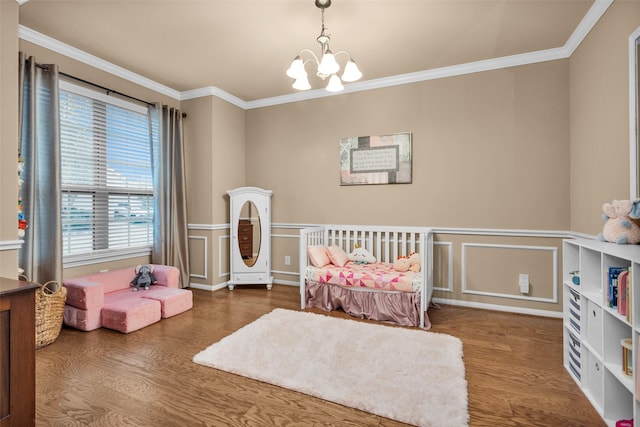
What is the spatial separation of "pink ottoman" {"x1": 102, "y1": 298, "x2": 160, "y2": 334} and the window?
30.6 inches

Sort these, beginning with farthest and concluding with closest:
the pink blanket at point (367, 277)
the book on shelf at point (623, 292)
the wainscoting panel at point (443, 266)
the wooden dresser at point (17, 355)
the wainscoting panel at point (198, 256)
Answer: the wainscoting panel at point (198, 256) < the wainscoting panel at point (443, 266) < the pink blanket at point (367, 277) < the book on shelf at point (623, 292) < the wooden dresser at point (17, 355)

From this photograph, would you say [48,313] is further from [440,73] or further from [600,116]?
[600,116]

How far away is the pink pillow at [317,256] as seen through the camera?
3.44 meters

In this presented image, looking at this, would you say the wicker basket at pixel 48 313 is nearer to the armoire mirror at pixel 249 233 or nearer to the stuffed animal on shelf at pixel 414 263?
the armoire mirror at pixel 249 233

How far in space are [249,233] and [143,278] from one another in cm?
138

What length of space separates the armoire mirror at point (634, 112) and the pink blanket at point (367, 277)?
1.67m

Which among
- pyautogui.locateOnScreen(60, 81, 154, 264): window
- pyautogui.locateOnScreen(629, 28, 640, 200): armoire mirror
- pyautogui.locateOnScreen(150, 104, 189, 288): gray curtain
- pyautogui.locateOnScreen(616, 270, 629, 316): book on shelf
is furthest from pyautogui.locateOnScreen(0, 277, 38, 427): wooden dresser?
pyautogui.locateOnScreen(629, 28, 640, 200): armoire mirror

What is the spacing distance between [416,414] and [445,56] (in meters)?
3.21

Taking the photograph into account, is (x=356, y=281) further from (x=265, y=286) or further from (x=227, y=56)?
(x=227, y=56)

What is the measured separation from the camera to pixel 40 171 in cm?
277

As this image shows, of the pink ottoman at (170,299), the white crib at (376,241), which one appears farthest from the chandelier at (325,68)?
the pink ottoman at (170,299)

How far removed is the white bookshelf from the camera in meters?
1.45

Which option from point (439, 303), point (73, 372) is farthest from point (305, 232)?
point (73, 372)

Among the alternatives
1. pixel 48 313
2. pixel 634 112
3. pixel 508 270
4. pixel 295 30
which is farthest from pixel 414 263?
pixel 48 313
